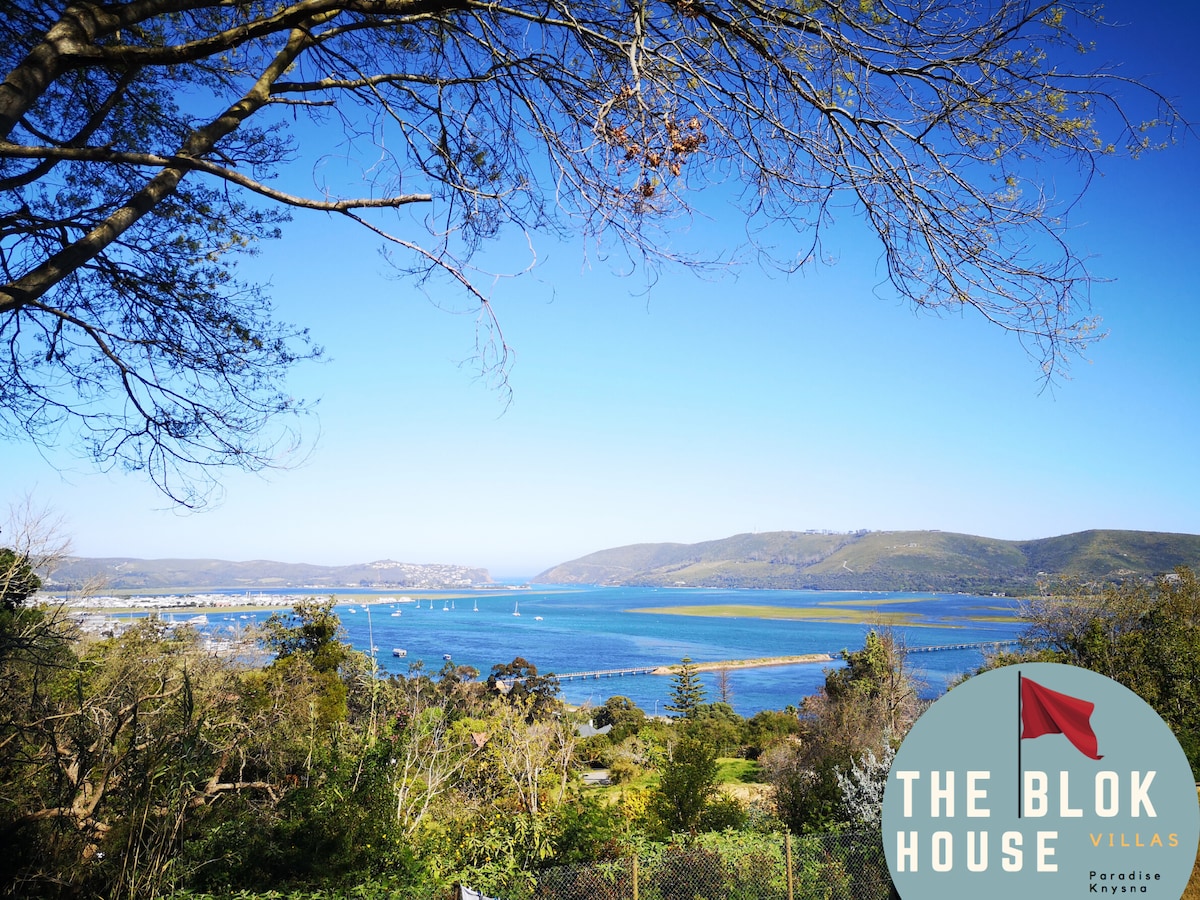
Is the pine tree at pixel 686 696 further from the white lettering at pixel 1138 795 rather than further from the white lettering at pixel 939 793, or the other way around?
the white lettering at pixel 1138 795

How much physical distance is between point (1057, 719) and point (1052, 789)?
1.11 feet

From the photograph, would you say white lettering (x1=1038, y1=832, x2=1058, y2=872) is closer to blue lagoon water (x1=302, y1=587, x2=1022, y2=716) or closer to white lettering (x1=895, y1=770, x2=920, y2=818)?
white lettering (x1=895, y1=770, x2=920, y2=818)

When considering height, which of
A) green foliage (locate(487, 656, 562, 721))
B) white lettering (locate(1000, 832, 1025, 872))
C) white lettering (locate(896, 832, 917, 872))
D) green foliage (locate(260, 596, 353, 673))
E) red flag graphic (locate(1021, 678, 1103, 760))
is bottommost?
green foliage (locate(487, 656, 562, 721))

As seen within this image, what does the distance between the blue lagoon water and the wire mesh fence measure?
863 inches

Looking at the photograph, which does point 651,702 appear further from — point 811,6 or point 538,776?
point 811,6

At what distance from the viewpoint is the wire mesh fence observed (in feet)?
21.3

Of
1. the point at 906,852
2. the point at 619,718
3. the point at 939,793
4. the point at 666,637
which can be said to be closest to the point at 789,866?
the point at 906,852

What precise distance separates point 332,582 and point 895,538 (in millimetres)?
129477

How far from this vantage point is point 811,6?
1.93 m

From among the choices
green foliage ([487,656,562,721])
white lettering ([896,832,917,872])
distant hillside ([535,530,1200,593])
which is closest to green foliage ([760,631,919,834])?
white lettering ([896,832,917,872])

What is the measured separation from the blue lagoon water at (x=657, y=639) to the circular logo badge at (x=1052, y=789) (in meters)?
25.6

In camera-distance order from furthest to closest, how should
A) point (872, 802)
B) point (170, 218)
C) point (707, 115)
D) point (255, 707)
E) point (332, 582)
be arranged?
point (332, 582) → point (255, 707) → point (872, 802) → point (170, 218) → point (707, 115)

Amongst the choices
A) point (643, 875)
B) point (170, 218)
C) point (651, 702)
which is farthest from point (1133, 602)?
point (651, 702)

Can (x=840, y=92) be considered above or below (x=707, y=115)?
above
